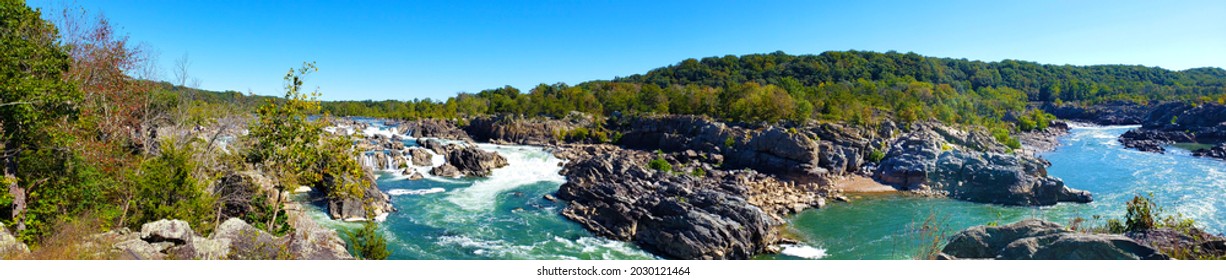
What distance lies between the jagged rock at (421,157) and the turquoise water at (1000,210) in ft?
70.2

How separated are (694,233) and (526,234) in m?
5.61

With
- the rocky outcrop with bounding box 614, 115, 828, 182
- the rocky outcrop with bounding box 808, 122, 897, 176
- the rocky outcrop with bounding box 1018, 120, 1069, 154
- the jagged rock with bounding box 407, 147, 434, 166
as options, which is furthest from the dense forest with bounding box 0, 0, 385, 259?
the rocky outcrop with bounding box 1018, 120, 1069, 154

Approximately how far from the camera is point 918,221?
19.2m

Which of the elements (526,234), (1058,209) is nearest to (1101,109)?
(1058,209)

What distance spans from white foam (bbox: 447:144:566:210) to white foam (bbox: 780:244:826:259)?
37.9 ft

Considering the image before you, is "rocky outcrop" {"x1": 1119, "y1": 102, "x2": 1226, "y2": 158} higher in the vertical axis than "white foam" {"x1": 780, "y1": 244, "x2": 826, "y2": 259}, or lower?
higher

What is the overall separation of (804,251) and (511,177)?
17933 millimetres

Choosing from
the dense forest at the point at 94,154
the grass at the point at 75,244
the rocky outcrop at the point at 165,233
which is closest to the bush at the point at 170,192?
the dense forest at the point at 94,154

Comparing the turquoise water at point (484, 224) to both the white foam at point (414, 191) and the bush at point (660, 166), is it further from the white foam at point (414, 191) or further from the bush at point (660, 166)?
the bush at point (660, 166)

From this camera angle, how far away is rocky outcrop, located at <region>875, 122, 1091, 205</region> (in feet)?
73.5

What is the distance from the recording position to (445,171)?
94.1 ft

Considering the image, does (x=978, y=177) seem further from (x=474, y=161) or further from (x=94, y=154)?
(x=94, y=154)

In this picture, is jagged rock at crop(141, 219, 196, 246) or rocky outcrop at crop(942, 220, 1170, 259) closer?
rocky outcrop at crop(942, 220, 1170, 259)

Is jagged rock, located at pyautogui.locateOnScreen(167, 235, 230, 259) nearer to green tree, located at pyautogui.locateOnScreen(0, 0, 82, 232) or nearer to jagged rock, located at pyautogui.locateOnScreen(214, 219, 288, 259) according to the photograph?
jagged rock, located at pyautogui.locateOnScreen(214, 219, 288, 259)
